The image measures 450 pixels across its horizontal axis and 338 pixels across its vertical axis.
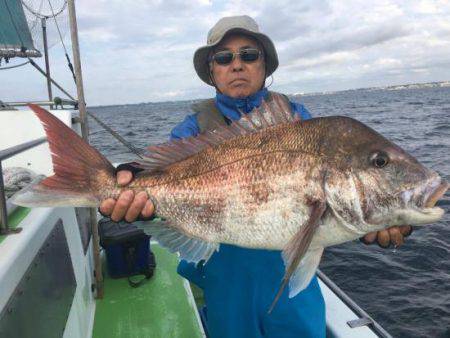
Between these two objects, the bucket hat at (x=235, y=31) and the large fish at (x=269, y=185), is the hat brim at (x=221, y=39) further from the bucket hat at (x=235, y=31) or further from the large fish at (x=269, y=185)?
the large fish at (x=269, y=185)

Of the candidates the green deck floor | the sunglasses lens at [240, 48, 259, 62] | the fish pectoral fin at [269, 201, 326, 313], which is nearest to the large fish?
the fish pectoral fin at [269, 201, 326, 313]

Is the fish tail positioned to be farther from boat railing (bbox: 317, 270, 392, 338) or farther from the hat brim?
boat railing (bbox: 317, 270, 392, 338)

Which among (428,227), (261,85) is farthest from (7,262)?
(428,227)

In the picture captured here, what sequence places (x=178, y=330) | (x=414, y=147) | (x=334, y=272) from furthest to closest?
(x=414, y=147) < (x=334, y=272) < (x=178, y=330)

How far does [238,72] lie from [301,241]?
1614mm

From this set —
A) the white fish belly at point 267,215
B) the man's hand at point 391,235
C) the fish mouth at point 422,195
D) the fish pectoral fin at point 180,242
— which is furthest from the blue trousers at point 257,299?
the fish mouth at point 422,195

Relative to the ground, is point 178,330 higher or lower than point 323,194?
lower

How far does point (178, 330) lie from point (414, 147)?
1788cm

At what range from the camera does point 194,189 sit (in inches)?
96.4

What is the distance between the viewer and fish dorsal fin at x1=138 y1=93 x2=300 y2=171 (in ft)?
8.18

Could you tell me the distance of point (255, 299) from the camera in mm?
2902

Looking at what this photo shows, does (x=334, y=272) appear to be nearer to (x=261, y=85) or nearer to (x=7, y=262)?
(x=261, y=85)

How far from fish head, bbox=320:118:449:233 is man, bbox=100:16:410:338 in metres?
0.31

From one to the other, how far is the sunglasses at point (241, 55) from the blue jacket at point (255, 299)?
680 mm
